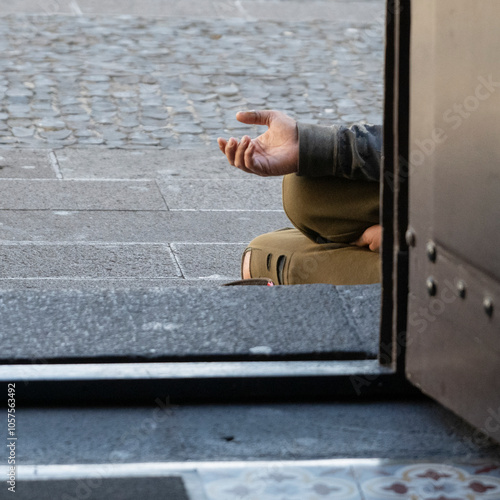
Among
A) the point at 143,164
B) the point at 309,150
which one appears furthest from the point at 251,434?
the point at 143,164

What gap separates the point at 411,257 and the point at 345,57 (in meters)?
7.01

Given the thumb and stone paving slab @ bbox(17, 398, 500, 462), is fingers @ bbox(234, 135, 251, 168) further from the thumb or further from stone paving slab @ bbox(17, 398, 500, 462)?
stone paving slab @ bbox(17, 398, 500, 462)

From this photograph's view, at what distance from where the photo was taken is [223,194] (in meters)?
5.73

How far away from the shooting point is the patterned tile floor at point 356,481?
207cm

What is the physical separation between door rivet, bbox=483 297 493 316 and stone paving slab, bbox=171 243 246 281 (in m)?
2.27

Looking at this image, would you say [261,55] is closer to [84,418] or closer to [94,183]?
[94,183]

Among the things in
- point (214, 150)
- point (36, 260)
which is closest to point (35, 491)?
point (36, 260)

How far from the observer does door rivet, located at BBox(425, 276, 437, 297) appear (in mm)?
2342

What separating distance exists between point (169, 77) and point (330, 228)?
5.19 meters

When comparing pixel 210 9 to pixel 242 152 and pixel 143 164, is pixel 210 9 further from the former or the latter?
pixel 242 152

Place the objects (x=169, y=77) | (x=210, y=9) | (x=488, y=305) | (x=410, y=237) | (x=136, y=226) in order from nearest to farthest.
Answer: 1. (x=488, y=305)
2. (x=410, y=237)
3. (x=136, y=226)
4. (x=169, y=77)
5. (x=210, y=9)

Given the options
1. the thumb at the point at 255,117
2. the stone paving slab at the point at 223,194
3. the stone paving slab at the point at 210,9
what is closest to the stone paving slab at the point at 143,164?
the stone paving slab at the point at 223,194

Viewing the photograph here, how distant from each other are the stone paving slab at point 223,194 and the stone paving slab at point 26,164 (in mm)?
724

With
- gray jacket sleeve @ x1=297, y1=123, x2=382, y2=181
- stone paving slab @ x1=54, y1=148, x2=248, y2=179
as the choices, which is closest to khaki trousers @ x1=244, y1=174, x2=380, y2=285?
gray jacket sleeve @ x1=297, y1=123, x2=382, y2=181
